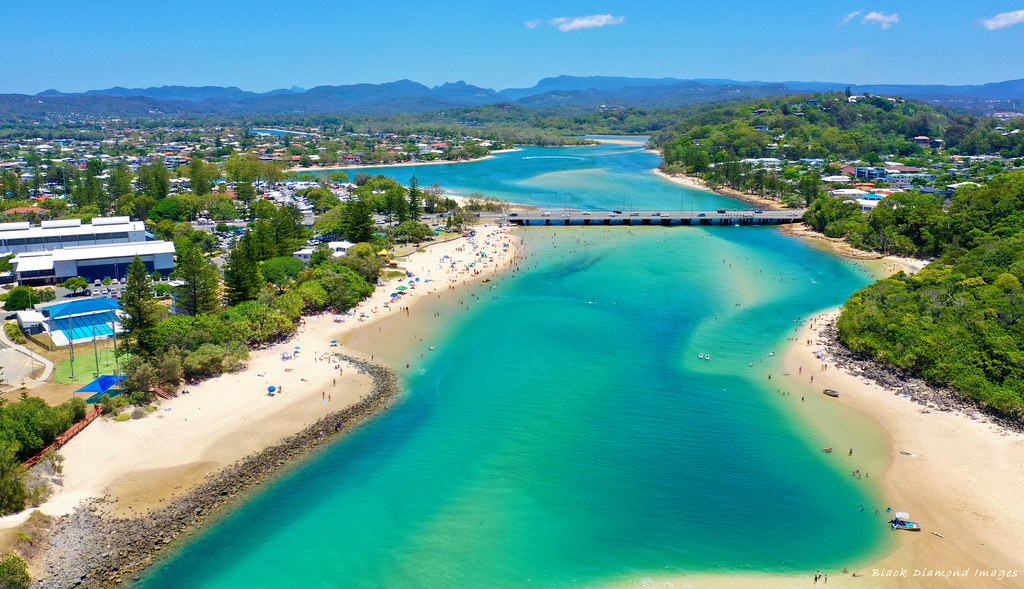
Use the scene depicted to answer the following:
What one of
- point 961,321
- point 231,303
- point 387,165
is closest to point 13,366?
point 231,303

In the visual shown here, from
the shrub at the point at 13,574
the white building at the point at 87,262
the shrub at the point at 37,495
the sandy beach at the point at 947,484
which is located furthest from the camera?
the white building at the point at 87,262

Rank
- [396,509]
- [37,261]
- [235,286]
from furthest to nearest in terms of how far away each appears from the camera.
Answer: [37,261], [235,286], [396,509]

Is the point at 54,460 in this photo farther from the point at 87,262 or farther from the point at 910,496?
the point at 910,496

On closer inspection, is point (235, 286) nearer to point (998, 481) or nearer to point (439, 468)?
point (439, 468)

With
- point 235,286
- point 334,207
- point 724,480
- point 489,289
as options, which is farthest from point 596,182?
point 724,480

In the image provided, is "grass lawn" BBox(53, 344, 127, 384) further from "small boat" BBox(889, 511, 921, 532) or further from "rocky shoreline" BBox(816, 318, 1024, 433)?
"rocky shoreline" BBox(816, 318, 1024, 433)

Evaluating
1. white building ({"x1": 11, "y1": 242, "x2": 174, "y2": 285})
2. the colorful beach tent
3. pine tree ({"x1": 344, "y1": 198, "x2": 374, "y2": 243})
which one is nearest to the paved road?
the colorful beach tent

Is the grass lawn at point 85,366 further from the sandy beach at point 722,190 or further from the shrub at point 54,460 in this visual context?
the sandy beach at point 722,190

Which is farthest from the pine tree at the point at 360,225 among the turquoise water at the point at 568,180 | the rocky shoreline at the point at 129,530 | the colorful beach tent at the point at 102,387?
the turquoise water at the point at 568,180
